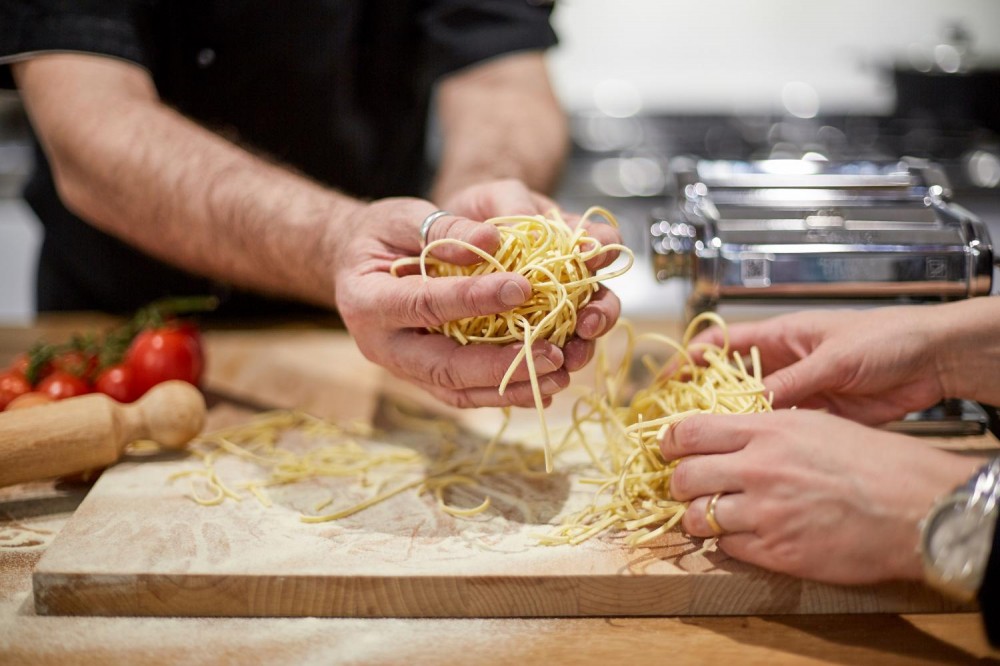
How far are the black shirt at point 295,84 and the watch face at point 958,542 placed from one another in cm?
151

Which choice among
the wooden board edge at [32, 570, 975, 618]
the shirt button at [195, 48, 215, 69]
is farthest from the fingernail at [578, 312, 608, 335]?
the shirt button at [195, 48, 215, 69]

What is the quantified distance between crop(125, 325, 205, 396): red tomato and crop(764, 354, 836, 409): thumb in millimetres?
1087

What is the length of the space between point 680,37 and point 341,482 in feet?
10.2

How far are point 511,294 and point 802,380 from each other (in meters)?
0.50

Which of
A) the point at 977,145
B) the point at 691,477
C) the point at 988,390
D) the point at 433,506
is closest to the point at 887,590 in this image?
the point at 691,477

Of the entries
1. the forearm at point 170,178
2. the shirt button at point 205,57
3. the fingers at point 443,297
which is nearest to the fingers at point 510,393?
the fingers at point 443,297

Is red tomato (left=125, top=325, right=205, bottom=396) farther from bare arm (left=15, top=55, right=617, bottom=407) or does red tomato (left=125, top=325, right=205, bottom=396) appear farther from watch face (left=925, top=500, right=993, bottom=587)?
watch face (left=925, top=500, right=993, bottom=587)

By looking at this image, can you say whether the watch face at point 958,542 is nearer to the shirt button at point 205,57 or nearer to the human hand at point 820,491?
the human hand at point 820,491

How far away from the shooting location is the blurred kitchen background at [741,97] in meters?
3.21

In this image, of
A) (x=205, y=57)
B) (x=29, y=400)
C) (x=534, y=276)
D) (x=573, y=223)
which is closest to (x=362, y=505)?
(x=534, y=276)

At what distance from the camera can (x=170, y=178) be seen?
1607 mm

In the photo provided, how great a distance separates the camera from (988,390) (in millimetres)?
1336

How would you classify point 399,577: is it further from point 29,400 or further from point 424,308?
point 29,400

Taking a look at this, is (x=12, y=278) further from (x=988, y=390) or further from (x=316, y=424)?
(x=988, y=390)
